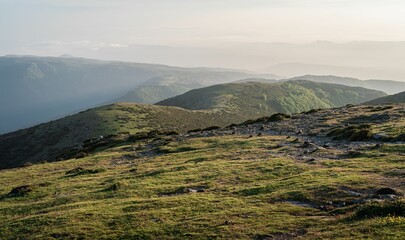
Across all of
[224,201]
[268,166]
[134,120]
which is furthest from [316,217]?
[134,120]

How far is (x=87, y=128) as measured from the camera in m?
130

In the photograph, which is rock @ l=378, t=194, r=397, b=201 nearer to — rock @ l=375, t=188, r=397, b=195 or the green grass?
rock @ l=375, t=188, r=397, b=195

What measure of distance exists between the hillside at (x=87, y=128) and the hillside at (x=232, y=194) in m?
66.2

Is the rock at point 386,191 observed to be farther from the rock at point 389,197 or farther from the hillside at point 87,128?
the hillside at point 87,128

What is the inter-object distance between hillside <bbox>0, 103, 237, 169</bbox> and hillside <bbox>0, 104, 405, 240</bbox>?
66185mm

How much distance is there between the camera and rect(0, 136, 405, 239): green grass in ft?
63.5

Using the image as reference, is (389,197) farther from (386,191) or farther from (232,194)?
(232,194)

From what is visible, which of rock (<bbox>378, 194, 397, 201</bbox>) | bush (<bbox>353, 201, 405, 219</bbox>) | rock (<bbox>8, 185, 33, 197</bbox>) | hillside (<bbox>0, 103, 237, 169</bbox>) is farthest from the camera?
hillside (<bbox>0, 103, 237, 169</bbox>)

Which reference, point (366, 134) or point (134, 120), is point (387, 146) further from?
point (134, 120)

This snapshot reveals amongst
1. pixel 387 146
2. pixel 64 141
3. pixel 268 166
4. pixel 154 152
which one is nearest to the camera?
pixel 268 166

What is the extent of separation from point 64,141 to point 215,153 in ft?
290

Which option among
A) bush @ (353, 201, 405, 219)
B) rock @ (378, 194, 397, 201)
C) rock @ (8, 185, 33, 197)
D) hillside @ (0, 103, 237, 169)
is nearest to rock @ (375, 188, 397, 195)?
rock @ (378, 194, 397, 201)

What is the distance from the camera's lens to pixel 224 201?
79.6ft

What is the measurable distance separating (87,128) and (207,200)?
373 feet
